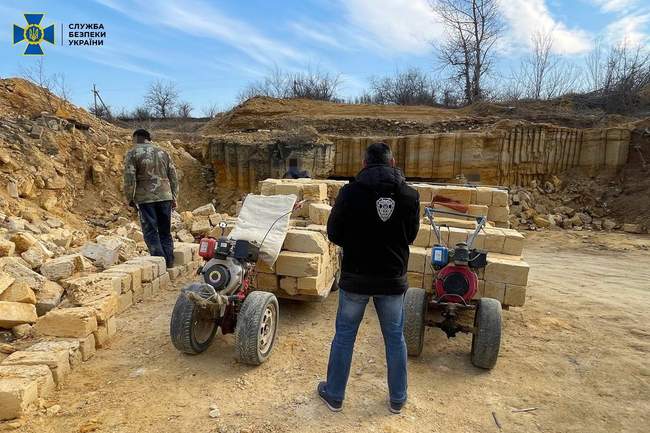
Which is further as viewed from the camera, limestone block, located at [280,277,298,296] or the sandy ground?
limestone block, located at [280,277,298,296]

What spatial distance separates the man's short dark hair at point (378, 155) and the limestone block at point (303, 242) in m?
Answer: 1.83

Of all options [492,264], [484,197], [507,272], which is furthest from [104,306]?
[484,197]

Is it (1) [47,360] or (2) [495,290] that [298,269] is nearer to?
(2) [495,290]

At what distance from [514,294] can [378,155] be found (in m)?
2.50

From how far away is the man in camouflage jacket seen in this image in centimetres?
605

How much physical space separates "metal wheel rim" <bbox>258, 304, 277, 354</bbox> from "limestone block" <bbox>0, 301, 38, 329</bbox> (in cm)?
247

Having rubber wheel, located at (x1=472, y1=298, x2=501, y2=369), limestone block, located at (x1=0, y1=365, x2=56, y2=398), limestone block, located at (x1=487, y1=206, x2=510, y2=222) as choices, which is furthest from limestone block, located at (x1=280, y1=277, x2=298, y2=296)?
limestone block, located at (x1=487, y1=206, x2=510, y2=222)

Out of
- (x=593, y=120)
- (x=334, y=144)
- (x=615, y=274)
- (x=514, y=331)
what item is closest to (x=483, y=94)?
(x=593, y=120)

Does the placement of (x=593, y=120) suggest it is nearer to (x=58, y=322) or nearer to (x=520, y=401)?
(x=520, y=401)

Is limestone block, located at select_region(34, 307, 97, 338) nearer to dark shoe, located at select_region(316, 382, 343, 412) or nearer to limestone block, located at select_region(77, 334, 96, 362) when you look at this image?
limestone block, located at select_region(77, 334, 96, 362)

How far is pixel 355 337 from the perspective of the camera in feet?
10.2

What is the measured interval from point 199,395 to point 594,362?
3693 millimetres

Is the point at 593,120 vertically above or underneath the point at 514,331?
above

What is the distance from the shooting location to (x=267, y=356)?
3.90 metres
